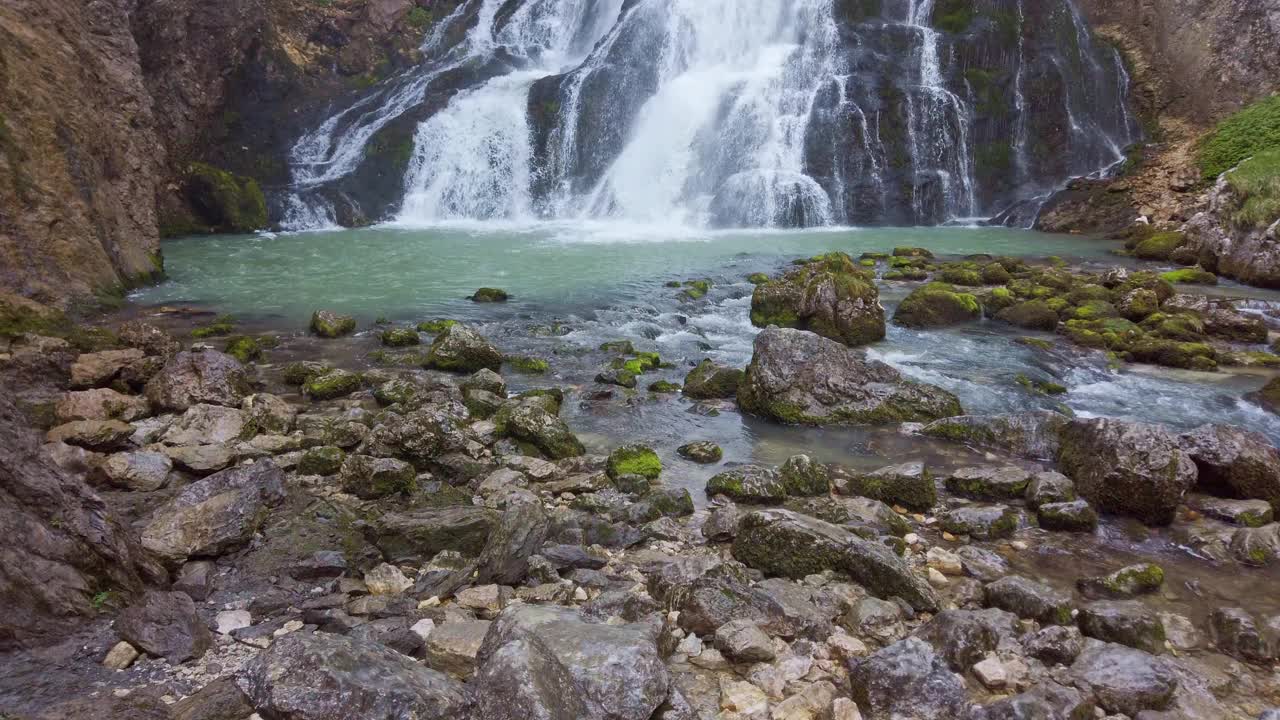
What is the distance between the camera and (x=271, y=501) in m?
5.25

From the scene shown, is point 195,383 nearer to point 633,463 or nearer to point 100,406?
point 100,406

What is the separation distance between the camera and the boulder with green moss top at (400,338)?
36.2 feet

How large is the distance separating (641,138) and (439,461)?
82.7ft

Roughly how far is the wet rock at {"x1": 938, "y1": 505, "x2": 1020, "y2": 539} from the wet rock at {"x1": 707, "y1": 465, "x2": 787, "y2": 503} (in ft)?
4.19

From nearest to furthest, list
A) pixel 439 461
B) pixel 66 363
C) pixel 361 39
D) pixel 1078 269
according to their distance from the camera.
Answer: pixel 439 461, pixel 66 363, pixel 1078 269, pixel 361 39

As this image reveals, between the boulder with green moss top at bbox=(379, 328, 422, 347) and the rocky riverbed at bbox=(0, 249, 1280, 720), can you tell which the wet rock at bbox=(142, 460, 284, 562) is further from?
the boulder with green moss top at bbox=(379, 328, 422, 347)

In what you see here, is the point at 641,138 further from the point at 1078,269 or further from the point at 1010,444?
the point at 1010,444

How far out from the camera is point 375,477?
582 centimetres

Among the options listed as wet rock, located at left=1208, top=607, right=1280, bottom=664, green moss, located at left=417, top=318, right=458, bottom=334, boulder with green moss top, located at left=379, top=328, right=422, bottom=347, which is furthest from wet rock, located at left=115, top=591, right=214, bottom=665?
green moss, located at left=417, top=318, right=458, bottom=334

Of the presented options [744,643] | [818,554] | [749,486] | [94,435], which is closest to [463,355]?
[94,435]

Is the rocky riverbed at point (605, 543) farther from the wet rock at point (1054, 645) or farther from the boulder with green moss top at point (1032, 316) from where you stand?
the boulder with green moss top at point (1032, 316)

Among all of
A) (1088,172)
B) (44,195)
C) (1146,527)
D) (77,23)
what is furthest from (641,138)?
(1146,527)

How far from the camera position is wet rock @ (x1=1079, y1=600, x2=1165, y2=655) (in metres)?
3.93

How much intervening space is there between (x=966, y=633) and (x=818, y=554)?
106cm
